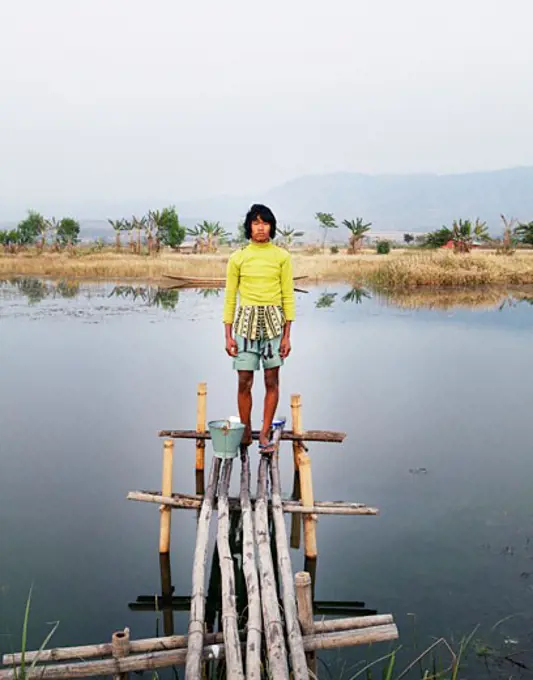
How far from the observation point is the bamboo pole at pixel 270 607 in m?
2.40

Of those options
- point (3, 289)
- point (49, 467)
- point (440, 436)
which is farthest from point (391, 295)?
point (49, 467)

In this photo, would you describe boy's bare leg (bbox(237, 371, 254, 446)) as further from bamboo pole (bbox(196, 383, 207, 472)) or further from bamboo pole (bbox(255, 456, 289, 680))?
bamboo pole (bbox(255, 456, 289, 680))

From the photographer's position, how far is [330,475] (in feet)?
16.9

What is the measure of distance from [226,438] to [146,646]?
5.07 ft

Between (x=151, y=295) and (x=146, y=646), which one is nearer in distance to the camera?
(x=146, y=646)

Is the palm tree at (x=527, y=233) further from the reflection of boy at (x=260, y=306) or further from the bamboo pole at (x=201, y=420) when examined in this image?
the reflection of boy at (x=260, y=306)

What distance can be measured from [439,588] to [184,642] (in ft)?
4.53

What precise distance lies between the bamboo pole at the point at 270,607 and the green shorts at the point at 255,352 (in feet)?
2.60

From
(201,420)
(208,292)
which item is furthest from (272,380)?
(208,292)

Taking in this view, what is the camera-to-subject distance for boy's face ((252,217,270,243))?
12.6ft

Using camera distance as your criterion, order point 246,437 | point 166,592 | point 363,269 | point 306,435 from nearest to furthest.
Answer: point 166,592 → point 246,437 → point 306,435 → point 363,269

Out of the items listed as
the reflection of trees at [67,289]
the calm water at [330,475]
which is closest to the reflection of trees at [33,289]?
the reflection of trees at [67,289]

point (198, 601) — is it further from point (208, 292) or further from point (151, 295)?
point (208, 292)

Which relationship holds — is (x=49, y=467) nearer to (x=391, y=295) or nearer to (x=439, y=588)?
(x=439, y=588)
